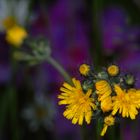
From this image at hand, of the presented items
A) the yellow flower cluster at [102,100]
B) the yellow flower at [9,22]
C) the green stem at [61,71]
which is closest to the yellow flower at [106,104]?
the yellow flower cluster at [102,100]

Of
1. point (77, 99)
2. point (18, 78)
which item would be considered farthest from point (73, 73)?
point (77, 99)

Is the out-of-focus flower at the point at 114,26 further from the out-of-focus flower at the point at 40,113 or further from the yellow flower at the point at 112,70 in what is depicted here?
the yellow flower at the point at 112,70

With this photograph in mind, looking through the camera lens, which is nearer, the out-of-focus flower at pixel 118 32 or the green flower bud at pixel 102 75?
the green flower bud at pixel 102 75

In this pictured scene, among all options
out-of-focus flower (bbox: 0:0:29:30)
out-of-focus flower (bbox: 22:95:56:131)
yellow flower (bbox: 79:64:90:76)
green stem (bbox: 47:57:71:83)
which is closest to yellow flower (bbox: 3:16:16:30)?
out-of-focus flower (bbox: 0:0:29:30)

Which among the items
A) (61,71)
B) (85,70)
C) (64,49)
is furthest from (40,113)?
(85,70)

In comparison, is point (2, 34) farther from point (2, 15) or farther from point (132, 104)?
point (132, 104)

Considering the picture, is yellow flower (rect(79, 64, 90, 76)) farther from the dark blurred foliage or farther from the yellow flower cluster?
the dark blurred foliage

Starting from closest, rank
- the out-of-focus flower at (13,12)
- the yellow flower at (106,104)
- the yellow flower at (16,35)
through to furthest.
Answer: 1. the yellow flower at (106,104)
2. the yellow flower at (16,35)
3. the out-of-focus flower at (13,12)
